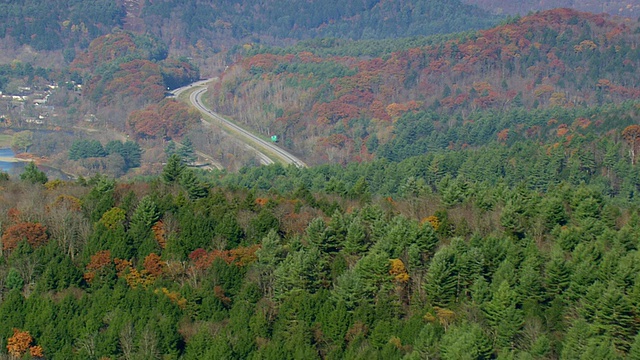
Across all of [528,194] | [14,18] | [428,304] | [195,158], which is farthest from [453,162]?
[14,18]

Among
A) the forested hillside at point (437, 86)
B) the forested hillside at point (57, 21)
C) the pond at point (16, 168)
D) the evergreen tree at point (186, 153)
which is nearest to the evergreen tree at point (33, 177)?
the pond at point (16, 168)

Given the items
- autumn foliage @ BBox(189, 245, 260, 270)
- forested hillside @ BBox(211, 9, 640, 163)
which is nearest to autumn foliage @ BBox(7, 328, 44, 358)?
autumn foliage @ BBox(189, 245, 260, 270)

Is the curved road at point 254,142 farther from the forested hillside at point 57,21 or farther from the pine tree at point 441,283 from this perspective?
the pine tree at point 441,283

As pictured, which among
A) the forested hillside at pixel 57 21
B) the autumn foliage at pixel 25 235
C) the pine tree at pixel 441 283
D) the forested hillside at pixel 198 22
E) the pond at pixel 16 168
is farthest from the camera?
the forested hillside at pixel 198 22

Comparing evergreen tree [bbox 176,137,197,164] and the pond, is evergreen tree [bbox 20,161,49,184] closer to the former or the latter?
the pond

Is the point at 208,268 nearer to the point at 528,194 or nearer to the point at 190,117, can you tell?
the point at 528,194
